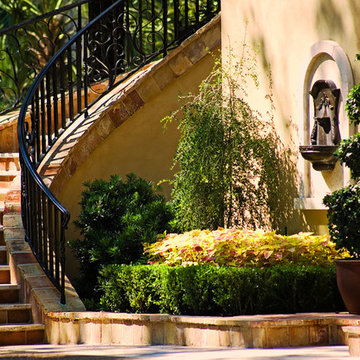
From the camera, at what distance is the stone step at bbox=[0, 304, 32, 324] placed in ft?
25.6

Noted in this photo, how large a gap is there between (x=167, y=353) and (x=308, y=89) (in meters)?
3.67

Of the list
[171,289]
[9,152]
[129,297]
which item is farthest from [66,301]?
[9,152]

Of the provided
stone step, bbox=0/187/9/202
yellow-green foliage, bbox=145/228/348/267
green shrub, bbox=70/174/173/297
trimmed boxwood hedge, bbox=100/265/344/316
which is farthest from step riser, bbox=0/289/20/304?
stone step, bbox=0/187/9/202

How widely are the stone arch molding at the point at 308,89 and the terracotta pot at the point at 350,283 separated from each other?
1.39 meters

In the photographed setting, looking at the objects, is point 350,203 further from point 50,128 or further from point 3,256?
point 50,128

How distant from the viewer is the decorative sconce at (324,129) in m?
8.07

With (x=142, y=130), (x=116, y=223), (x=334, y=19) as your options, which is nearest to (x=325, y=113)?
(x=334, y=19)

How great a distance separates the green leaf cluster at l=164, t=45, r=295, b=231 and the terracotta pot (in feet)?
7.55

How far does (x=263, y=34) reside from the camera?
31.3ft

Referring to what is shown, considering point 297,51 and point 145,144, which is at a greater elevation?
→ point 297,51

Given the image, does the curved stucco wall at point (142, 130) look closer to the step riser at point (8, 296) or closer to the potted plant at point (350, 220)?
the step riser at point (8, 296)

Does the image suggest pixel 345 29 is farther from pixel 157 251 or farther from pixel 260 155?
pixel 157 251

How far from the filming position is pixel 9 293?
322 inches

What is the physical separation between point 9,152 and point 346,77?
5297 mm
